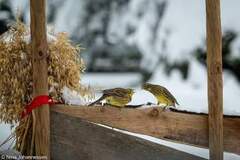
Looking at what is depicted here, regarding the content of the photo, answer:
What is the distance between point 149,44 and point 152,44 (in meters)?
0.01

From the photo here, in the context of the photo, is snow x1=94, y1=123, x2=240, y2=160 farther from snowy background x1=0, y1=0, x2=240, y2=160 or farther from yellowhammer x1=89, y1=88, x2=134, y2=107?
yellowhammer x1=89, y1=88, x2=134, y2=107

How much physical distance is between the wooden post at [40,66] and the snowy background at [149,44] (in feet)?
0.49

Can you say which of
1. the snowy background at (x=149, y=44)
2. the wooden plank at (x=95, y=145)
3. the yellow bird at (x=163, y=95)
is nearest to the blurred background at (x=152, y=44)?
the snowy background at (x=149, y=44)

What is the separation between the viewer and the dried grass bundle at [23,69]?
227cm

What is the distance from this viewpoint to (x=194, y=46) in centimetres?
222

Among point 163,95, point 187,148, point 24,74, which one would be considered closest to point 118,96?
point 163,95

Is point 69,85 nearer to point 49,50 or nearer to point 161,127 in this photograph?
point 49,50

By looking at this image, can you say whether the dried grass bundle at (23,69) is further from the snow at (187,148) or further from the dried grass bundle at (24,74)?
the snow at (187,148)

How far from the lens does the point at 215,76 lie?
184 centimetres

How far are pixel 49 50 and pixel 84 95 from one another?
0.81 ft

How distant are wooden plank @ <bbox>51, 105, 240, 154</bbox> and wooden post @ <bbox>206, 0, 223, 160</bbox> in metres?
0.04

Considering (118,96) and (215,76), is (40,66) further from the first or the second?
(215,76)

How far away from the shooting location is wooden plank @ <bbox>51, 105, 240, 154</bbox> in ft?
6.15

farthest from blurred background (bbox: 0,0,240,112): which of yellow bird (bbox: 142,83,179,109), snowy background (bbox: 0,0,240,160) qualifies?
yellow bird (bbox: 142,83,179,109)
